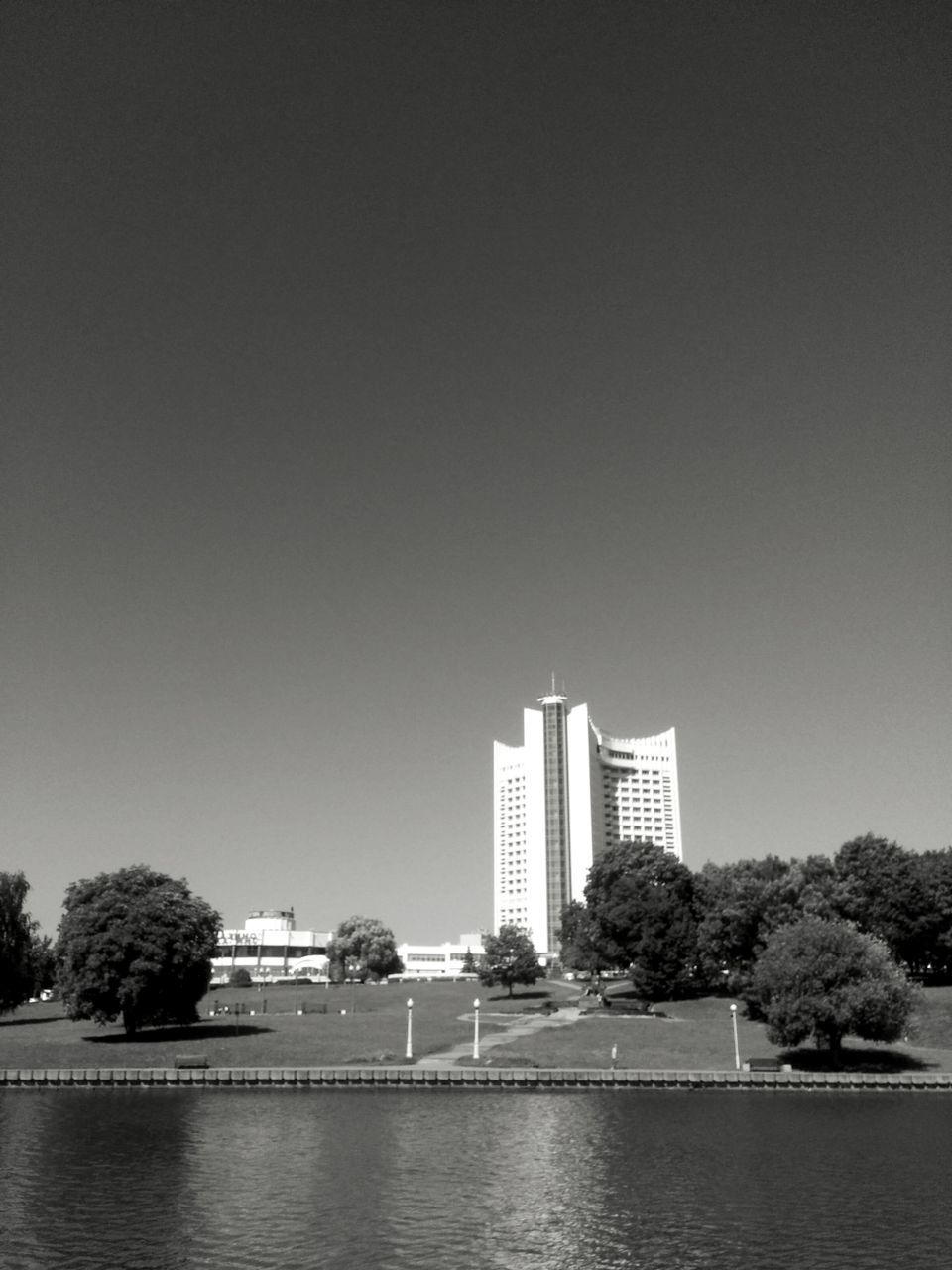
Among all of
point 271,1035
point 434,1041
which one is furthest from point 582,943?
point 271,1035

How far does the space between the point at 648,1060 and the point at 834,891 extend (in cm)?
3674

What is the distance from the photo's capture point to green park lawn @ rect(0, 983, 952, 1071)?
8275 cm

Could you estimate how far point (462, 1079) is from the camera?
7688cm

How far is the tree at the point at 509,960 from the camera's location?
465 ft

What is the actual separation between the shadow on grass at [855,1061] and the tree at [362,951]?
4581 inches

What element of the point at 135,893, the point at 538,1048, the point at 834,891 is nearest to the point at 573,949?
the point at 834,891

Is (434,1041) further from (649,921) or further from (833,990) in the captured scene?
(833,990)

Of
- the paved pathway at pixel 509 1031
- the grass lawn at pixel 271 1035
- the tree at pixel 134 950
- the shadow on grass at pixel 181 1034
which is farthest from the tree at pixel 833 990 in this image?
the tree at pixel 134 950

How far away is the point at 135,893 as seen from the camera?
94250mm

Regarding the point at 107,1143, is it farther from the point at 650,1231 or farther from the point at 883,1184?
the point at 883,1184

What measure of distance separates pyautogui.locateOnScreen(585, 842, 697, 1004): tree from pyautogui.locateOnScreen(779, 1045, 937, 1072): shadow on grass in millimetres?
30035

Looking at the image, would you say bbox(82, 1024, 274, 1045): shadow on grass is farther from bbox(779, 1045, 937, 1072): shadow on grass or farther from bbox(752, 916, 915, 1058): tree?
bbox(779, 1045, 937, 1072): shadow on grass

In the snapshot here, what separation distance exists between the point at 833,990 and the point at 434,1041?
35.7 meters

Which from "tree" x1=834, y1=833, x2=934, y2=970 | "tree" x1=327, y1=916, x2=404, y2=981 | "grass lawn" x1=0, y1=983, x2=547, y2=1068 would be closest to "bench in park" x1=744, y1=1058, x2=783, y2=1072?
"grass lawn" x1=0, y1=983, x2=547, y2=1068
